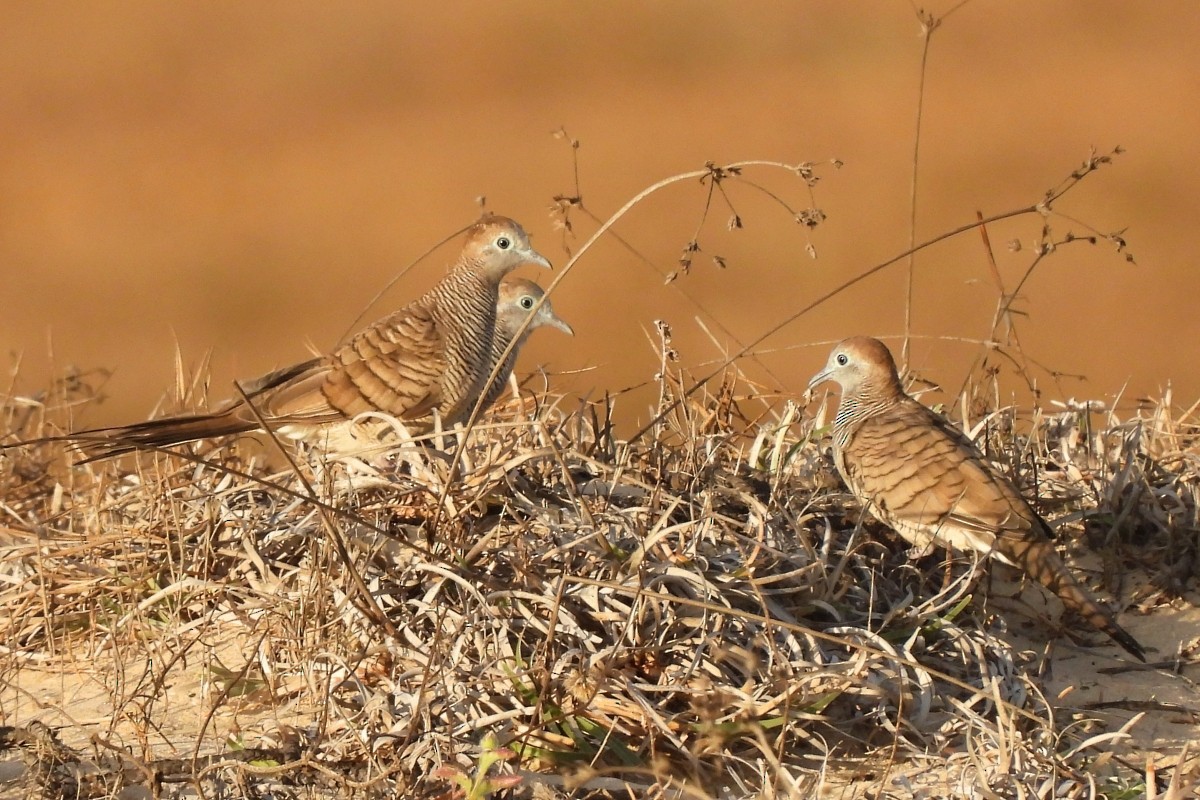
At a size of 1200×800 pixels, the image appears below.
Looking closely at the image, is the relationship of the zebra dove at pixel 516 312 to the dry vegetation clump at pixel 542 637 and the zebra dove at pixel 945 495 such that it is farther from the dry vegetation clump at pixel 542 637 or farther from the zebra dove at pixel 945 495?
the zebra dove at pixel 945 495

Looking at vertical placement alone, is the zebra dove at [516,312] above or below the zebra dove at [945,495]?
above

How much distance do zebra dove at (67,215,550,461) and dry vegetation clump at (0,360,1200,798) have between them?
568 mm

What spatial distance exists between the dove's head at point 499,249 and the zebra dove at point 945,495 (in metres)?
1.37

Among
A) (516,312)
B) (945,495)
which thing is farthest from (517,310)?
(945,495)

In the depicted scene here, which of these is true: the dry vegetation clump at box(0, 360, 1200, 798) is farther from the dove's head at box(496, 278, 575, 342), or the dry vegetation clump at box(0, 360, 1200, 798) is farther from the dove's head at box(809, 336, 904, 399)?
the dove's head at box(496, 278, 575, 342)

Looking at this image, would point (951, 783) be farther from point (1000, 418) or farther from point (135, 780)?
point (1000, 418)

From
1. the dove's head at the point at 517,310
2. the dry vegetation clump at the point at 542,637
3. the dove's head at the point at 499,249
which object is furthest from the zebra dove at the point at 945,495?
the dove's head at the point at 499,249

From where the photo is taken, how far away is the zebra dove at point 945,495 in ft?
11.1

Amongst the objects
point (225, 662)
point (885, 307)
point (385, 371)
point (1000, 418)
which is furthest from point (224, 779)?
point (885, 307)

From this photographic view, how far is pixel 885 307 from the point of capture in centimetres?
1153

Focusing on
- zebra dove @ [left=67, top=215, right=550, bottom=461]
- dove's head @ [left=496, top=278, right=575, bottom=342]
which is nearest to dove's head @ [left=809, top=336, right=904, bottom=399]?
dove's head @ [left=496, top=278, right=575, bottom=342]

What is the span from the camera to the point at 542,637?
2.82 m

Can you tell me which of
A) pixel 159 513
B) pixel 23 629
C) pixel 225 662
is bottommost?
pixel 225 662

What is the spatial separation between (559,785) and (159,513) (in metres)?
1.46
